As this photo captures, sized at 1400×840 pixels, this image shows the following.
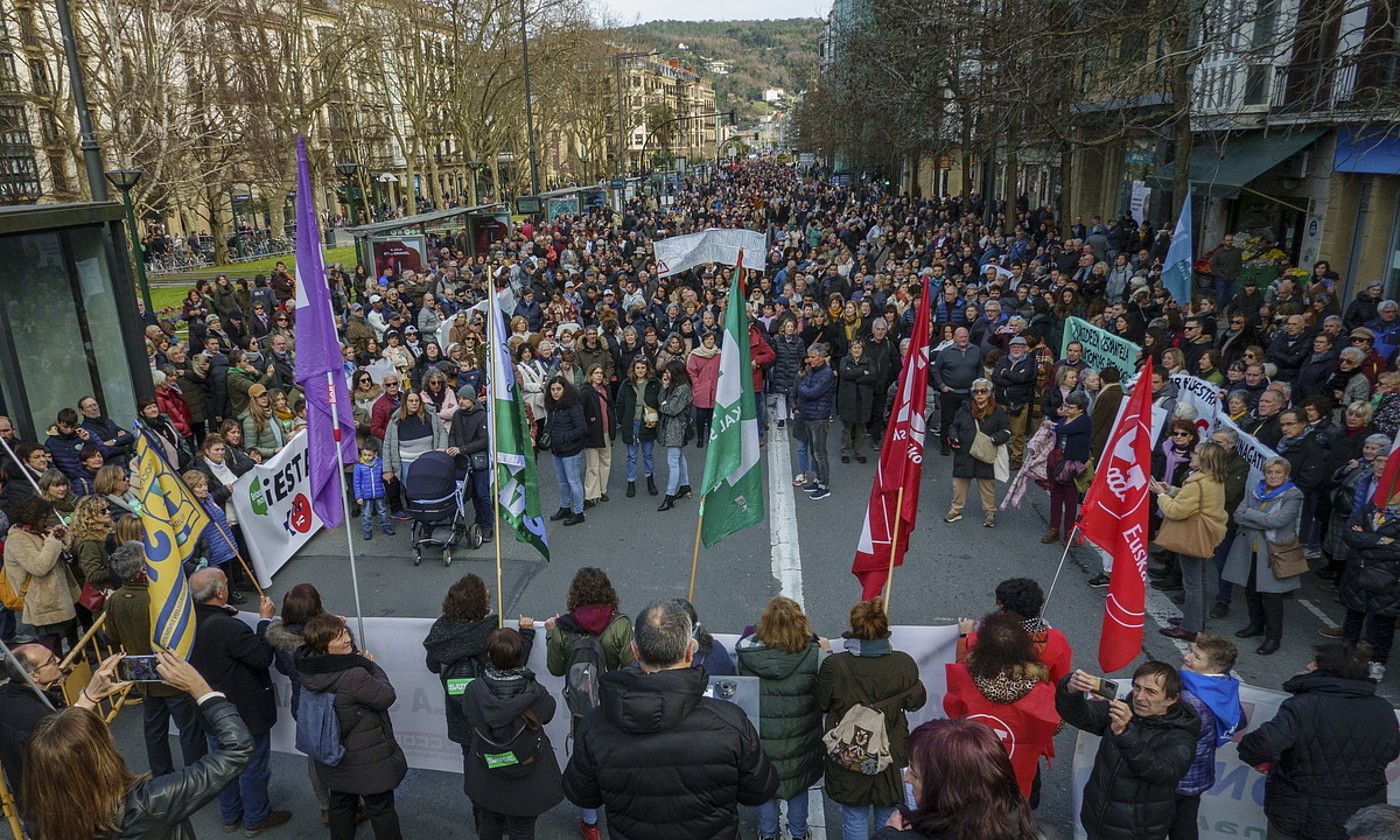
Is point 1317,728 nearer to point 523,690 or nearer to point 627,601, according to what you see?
point 523,690

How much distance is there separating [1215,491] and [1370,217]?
14.2 metres

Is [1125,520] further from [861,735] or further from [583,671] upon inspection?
[583,671]

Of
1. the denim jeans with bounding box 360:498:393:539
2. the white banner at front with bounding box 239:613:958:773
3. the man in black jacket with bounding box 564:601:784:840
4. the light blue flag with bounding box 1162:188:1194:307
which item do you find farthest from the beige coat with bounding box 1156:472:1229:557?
the denim jeans with bounding box 360:498:393:539

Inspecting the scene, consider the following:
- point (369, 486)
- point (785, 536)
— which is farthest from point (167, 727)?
point (785, 536)

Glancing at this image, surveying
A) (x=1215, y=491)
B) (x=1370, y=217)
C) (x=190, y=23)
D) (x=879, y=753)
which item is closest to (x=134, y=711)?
(x=879, y=753)

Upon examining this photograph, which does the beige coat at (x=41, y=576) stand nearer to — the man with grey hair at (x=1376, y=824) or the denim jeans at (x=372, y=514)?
→ the denim jeans at (x=372, y=514)

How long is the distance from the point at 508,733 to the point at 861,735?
1552 millimetres

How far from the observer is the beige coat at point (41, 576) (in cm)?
635

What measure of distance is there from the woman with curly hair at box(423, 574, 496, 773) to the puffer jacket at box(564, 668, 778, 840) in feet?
4.57

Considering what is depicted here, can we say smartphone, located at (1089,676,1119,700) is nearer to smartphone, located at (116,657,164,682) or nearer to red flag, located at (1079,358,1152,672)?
red flag, located at (1079,358,1152,672)

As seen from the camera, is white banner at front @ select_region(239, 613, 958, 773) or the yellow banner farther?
white banner at front @ select_region(239, 613, 958, 773)

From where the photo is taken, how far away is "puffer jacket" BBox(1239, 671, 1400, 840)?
394 centimetres

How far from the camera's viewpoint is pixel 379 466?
9.36 meters

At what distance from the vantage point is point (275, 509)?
877 centimetres
